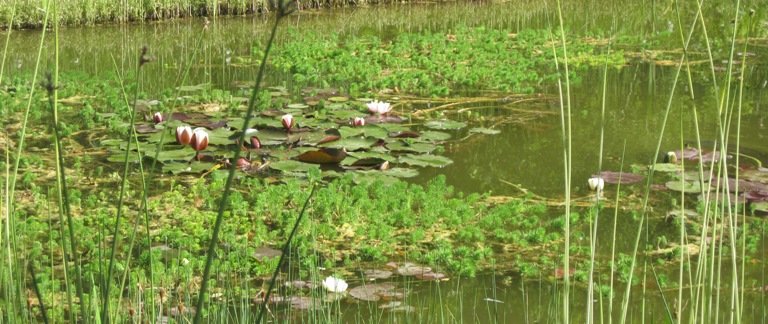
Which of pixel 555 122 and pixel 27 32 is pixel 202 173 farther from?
pixel 27 32

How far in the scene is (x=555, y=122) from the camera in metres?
5.41

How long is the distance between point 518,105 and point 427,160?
4.74 ft

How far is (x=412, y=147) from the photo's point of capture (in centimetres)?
476

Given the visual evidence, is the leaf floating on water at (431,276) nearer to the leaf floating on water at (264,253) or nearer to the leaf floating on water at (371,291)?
the leaf floating on water at (371,291)

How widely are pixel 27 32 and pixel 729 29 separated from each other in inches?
225

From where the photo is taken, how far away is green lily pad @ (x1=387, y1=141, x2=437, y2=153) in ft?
15.4

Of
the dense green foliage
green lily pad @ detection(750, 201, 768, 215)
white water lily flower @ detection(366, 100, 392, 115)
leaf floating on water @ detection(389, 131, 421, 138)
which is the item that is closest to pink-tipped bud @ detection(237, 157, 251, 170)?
leaf floating on water @ detection(389, 131, 421, 138)

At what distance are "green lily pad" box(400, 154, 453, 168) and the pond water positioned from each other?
3cm

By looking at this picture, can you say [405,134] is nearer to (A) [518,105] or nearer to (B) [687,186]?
(A) [518,105]

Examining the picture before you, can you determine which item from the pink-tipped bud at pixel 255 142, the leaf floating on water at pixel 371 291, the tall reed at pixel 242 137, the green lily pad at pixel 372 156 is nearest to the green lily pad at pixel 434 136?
the green lily pad at pixel 372 156

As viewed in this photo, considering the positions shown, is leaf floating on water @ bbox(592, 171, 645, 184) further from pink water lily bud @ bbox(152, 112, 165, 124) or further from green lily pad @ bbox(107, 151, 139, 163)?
pink water lily bud @ bbox(152, 112, 165, 124)

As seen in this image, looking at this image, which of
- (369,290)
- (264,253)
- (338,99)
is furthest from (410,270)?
(338,99)

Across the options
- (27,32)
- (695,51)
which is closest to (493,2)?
(695,51)

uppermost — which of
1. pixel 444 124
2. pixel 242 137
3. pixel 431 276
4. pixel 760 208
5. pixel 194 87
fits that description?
pixel 242 137
